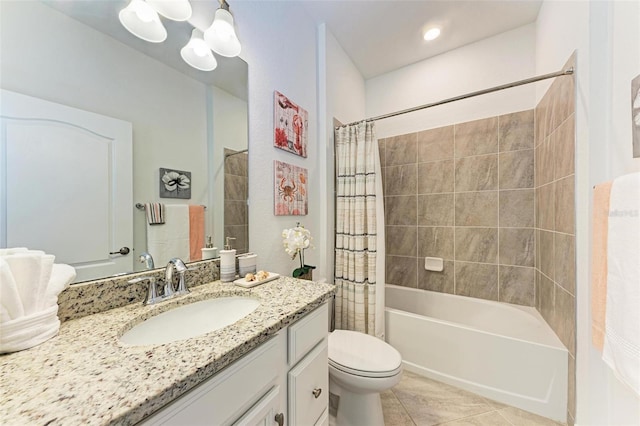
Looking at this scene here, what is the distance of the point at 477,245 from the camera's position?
82.4 inches

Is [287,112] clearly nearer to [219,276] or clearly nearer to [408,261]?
[219,276]

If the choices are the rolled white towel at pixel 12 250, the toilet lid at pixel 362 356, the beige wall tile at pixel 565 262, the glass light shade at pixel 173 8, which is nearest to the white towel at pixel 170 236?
the rolled white towel at pixel 12 250

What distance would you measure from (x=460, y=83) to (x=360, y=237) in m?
1.81

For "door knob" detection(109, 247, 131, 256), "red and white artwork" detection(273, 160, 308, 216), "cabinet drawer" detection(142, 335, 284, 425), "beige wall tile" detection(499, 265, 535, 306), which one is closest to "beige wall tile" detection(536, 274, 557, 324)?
"beige wall tile" detection(499, 265, 535, 306)

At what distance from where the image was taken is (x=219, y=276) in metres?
1.11

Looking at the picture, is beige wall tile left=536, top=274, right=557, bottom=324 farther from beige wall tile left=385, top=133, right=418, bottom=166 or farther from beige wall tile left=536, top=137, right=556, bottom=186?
beige wall tile left=385, top=133, right=418, bottom=166

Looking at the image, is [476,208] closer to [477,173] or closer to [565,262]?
[477,173]

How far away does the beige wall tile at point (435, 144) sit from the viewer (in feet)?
7.27

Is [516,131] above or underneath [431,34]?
underneath

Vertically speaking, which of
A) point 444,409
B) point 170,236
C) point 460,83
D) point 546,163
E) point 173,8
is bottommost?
point 444,409

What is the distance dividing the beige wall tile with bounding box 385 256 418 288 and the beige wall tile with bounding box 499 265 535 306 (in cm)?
72

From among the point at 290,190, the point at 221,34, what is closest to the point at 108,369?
the point at 290,190

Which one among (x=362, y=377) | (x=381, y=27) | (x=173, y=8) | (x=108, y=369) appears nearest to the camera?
(x=108, y=369)

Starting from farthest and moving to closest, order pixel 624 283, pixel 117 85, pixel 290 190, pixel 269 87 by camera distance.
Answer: pixel 290 190 < pixel 269 87 < pixel 117 85 < pixel 624 283
